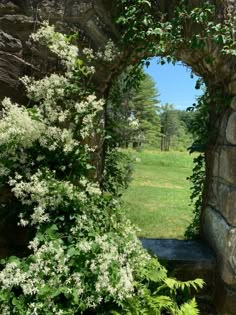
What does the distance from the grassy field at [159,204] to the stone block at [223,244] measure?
0.96m

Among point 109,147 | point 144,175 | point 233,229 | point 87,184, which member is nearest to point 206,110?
point 109,147

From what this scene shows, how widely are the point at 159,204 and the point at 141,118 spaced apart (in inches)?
890

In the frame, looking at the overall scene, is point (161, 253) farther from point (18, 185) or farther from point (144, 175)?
point (144, 175)

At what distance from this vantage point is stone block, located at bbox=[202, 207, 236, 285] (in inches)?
119

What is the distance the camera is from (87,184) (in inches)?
104

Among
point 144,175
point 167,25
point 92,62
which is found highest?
point 167,25

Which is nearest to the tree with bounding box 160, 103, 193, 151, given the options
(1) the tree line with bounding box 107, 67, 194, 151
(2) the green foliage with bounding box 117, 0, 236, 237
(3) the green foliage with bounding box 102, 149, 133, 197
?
(1) the tree line with bounding box 107, 67, 194, 151

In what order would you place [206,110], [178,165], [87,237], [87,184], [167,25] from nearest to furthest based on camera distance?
[87,237] < [87,184] < [167,25] < [206,110] < [178,165]

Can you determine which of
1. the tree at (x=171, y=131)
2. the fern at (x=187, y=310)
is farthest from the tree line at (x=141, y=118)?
the fern at (x=187, y=310)

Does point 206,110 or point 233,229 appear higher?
point 206,110

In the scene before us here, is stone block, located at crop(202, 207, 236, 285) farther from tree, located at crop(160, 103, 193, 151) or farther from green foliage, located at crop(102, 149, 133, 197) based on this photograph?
tree, located at crop(160, 103, 193, 151)

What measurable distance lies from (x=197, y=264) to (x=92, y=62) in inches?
74.5

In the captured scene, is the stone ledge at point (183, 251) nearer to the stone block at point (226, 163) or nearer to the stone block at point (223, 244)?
the stone block at point (223, 244)

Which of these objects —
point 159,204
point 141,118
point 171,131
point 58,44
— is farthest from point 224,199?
point 171,131
